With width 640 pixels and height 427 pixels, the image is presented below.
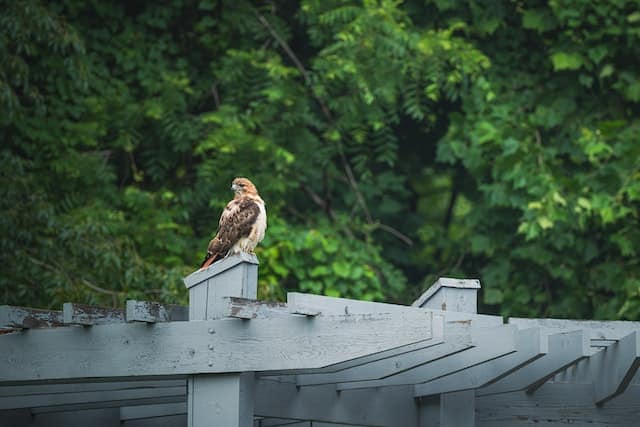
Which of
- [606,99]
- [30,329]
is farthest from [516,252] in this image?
[30,329]

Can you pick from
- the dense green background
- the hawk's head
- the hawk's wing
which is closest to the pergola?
the hawk's wing

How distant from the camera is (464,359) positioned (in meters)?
3.98

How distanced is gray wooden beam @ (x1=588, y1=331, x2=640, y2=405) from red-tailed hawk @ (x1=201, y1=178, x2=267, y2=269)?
1575 mm

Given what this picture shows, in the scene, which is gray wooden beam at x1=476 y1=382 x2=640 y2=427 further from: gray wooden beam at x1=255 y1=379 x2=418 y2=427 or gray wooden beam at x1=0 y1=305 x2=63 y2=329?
gray wooden beam at x1=0 y1=305 x2=63 y2=329

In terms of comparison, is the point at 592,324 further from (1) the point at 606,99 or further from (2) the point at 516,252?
(1) the point at 606,99

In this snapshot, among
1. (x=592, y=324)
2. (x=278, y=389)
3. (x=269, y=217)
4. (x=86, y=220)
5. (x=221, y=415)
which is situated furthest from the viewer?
(x=269, y=217)

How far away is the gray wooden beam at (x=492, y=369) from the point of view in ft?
12.1

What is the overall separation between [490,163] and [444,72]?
85cm

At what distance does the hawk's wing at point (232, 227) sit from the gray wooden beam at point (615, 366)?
1.60 metres

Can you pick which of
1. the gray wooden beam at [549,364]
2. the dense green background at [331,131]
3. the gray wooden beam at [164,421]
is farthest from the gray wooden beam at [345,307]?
the dense green background at [331,131]

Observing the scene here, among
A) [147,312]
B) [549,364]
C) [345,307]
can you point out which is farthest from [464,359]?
[147,312]

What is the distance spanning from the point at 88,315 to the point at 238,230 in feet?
3.81

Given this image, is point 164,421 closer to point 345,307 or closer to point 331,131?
point 345,307

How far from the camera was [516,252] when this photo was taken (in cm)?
903
